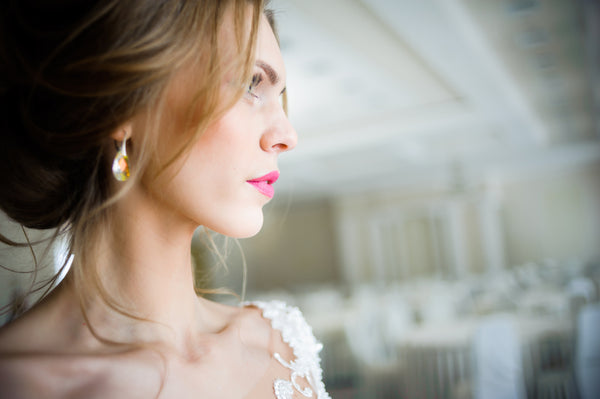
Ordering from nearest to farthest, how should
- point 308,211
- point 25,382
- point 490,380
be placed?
point 25,382 < point 490,380 < point 308,211

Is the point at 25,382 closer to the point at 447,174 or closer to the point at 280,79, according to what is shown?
the point at 280,79

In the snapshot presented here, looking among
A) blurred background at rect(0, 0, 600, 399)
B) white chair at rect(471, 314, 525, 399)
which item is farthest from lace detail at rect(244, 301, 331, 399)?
white chair at rect(471, 314, 525, 399)

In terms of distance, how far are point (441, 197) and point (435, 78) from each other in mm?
8274

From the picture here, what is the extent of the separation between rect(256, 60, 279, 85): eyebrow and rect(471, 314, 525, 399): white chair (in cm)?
309

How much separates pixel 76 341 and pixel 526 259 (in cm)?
1439

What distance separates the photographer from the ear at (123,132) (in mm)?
689

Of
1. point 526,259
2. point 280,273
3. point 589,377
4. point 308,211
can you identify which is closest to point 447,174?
point 526,259

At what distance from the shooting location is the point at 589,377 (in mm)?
3641

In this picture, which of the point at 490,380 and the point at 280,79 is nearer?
the point at 280,79

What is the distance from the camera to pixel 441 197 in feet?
46.3

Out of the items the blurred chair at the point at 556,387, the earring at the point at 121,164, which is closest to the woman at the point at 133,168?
the earring at the point at 121,164

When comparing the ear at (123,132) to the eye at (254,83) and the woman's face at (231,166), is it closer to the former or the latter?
the woman's face at (231,166)

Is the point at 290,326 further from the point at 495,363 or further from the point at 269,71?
the point at 495,363

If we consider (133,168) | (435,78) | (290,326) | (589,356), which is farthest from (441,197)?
(133,168)
